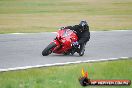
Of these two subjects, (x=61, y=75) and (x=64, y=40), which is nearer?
(x=61, y=75)

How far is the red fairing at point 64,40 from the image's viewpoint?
1545cm

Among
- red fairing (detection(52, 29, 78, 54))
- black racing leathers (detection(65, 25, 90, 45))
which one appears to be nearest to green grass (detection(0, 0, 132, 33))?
black racing leathers (detection(65, 25, 90, 45))

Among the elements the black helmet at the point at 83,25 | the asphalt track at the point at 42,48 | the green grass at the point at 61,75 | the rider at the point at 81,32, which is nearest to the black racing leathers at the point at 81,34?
the rider at the point at 81,32

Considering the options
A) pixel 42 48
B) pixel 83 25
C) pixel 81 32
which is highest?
pixel 83 25

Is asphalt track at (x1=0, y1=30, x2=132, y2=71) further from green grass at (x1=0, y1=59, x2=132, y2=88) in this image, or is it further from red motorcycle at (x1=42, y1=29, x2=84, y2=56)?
green grass at (x1=0, y1=59, x2=132, y2=88)

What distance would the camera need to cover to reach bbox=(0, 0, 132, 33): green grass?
94.6 ft

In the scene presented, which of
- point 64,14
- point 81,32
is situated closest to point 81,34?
point 81,32

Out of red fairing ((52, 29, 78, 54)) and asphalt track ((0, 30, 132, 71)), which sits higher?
red fairing ((52, 29, 78, 54))

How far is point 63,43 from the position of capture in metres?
15.4

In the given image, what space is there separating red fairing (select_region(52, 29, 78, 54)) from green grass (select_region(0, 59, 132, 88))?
136cm

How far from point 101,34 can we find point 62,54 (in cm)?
676

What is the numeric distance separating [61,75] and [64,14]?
2524 centimetres

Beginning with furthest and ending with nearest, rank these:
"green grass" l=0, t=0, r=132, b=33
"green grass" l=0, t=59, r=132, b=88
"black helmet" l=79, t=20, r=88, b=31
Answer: "green grass" l=0, t=0, r=132, b=33, "black helmet" l=79, t=20, r=88, b=31, "green grass" l=0, t=59, r=132, b=88

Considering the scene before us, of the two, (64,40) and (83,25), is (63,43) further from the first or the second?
(83,25)
